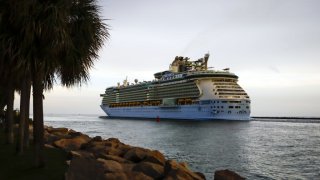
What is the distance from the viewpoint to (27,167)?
11.3 m

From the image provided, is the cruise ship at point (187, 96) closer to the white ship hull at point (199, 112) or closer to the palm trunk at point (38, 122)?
the white ship hull at point (199, 112)

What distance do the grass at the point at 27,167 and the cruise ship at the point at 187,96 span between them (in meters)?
77.2

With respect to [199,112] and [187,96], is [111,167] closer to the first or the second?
[199,112]

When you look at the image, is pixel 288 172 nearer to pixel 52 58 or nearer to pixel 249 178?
pixel 249 178

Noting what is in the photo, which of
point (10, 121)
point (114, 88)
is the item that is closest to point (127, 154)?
point (10, 121)

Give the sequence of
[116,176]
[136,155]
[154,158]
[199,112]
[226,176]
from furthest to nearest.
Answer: [199,112] < [136,155] < [154,158] < [226,176] < [116,176]

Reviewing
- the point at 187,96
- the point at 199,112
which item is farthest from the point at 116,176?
the point at 187,96

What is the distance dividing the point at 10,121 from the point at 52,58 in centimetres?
812

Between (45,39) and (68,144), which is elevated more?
(45,39)

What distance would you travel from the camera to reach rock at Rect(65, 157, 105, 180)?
905 centimetres

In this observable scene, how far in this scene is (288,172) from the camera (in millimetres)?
21953

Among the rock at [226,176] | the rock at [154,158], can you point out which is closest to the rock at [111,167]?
the rock at [154,158]

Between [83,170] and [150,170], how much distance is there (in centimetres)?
371

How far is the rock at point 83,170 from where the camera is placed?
9.05 meters
